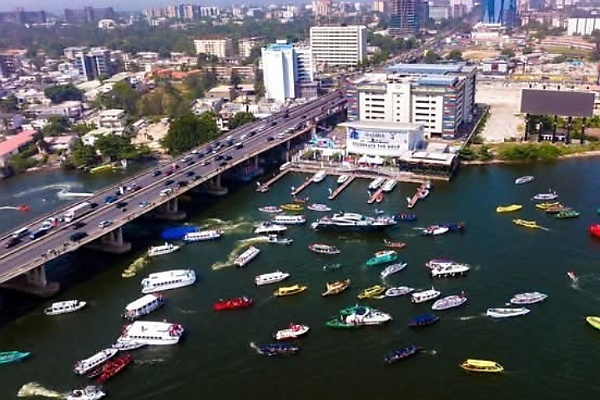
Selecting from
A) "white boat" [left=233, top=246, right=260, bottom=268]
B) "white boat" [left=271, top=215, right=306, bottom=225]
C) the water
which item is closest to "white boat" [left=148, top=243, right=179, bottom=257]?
the water

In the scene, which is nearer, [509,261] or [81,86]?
[509,261]

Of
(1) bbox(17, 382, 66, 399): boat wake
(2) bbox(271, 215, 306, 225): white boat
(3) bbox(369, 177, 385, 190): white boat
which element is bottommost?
(1) bbox(17, 382, 66, 399): boat wake

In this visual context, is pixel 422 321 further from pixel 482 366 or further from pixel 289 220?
pixel 289 220

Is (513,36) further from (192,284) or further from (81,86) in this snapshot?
(192,284)

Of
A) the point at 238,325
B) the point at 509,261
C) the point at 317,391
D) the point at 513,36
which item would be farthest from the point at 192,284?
the point at 513,36

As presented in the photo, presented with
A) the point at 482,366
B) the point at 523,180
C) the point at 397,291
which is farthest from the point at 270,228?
the point at 523,180

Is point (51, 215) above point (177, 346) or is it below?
above

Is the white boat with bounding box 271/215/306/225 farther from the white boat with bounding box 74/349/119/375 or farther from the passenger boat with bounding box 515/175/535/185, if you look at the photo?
the passenger boat with bounding box 515/175/535/185
